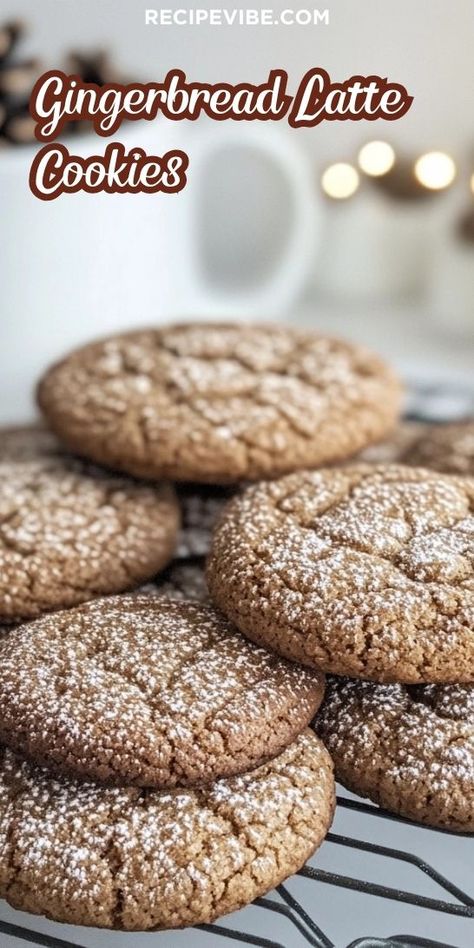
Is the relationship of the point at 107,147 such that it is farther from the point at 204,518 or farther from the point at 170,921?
the point at 170,921

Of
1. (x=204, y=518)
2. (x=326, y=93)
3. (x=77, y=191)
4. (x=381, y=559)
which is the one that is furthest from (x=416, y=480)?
(x=77, y=191)

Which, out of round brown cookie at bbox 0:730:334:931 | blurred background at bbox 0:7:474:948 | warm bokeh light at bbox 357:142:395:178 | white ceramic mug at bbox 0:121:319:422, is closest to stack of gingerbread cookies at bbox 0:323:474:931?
round brown cookie at bbox 0:730:334:931

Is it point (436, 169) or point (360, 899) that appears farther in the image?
point (436, 169)

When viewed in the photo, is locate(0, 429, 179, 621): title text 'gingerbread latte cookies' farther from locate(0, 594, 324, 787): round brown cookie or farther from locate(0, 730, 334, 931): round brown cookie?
locate(0, 730, 334, 931): round brown cookie

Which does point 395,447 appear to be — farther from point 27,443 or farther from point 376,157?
point 376,157

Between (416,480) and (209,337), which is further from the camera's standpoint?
(209,337)

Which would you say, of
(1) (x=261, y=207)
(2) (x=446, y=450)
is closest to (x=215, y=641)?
(2) (x=446, y=450)

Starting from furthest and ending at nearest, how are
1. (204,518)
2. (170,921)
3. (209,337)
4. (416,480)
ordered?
(209,337), (204,518), (416,480), (170,921)
